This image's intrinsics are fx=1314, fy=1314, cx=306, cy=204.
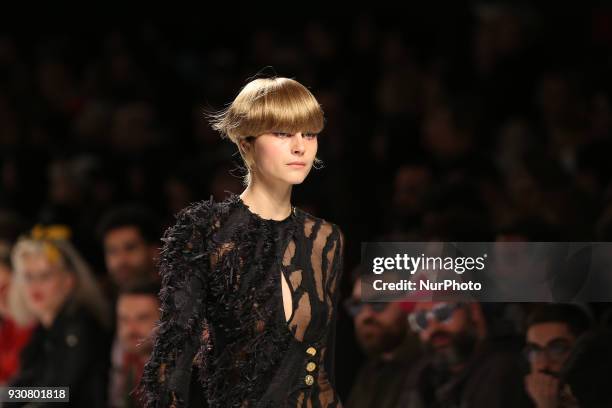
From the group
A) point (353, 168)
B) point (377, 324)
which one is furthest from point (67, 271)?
point (377, 324)

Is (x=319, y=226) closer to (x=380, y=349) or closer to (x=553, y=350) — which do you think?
(x=380, y=349)

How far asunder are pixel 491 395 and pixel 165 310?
1284 millimetres

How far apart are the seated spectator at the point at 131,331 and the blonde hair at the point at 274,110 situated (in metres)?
1.41

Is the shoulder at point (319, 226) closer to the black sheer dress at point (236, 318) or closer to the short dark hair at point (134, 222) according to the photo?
the black sheer dress at point (236, 318)

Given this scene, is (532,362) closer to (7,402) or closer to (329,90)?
(7,402)

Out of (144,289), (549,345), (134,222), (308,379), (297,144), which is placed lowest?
(308,379)

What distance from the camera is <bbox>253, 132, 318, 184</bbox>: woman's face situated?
286 centimetres

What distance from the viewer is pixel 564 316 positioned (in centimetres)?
363

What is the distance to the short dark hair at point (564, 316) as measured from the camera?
362 cm

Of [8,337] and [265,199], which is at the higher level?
[8,337]

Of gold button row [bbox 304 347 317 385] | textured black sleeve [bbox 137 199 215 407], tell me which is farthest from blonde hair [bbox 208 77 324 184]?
gold button row [bbox 304 347 317 385]

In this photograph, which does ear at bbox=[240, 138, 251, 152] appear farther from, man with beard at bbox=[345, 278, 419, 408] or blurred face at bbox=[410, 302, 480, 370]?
blurred face at bbox=[410, 302, 480, 370]

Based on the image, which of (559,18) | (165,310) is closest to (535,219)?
(165,310)

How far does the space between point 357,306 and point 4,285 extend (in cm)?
134
